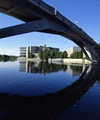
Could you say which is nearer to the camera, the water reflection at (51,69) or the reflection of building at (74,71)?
the reflection of building at (74,71)

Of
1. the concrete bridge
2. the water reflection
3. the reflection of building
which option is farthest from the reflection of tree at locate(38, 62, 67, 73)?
the concrete bridge

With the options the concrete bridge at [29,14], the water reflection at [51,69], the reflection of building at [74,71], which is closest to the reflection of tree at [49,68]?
the water reflection at [51,69]

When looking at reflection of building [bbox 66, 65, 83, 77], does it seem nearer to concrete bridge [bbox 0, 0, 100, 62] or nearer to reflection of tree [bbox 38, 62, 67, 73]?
reflection of tree [bbox 38, 62, 67, 73]

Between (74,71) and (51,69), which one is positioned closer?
(74,71)

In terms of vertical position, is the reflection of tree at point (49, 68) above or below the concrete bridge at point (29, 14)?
below

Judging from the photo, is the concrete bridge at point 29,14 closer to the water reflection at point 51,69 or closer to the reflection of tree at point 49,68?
the water reflection at point 51,69

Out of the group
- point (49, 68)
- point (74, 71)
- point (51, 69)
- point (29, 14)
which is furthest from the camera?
point (49, 68)

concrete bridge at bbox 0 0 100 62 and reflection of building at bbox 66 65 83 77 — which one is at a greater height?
concrete bridge at bbox 0 0 100 62

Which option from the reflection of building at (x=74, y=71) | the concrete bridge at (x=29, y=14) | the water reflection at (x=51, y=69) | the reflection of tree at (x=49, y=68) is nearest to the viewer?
the concrete bridge at (x=29, y=14)

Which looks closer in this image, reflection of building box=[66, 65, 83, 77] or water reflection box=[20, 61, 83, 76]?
reflection of building box=[66, 65, 83, 77]

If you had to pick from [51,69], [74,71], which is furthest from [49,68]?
[74,71]

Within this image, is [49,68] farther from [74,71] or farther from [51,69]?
[74,71]

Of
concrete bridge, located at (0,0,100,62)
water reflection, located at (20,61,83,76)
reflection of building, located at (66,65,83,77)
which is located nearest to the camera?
concrete bridge, located at (0,0,100,62)

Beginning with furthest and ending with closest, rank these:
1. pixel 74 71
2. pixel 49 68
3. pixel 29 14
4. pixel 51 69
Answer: pixel 49 68 → pixel 51 69 → pixel 74 71 → pixel 29 14
